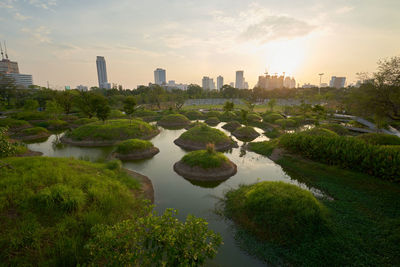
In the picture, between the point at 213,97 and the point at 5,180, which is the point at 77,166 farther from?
the point at 213,97

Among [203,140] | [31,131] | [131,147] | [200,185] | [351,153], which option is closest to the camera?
[200,185]

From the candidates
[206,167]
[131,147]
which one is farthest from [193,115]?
[206,167]

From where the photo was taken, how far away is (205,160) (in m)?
22.4

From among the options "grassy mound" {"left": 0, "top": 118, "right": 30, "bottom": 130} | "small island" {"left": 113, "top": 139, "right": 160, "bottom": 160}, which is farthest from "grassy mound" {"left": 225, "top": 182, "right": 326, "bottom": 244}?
"grassy mound" {"left": 0, "top": 118, "right": 30, "bottom": 130}

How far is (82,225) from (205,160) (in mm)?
14003

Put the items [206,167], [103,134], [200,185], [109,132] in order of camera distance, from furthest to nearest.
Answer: [109,132] < [103,134] < [206,167] < [200,185]

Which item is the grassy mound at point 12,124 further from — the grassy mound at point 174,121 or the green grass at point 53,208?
the green grass at point 53,208

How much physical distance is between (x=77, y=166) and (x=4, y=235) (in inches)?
359

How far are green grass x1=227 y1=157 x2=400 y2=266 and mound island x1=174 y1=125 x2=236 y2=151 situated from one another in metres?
18.5

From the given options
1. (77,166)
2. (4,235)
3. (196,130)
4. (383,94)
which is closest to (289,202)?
(4,235)

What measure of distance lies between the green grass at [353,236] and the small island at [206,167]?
876 centimetres

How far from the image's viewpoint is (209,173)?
69.8 feet

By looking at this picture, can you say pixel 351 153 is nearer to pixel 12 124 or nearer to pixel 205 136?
pixel 205 136

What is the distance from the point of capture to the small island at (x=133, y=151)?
90.5ft
